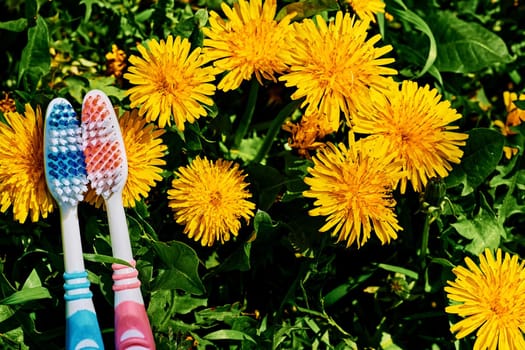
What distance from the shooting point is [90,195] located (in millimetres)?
1526

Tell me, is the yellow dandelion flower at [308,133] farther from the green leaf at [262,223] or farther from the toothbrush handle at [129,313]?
the toothbrush handle at [129,313]

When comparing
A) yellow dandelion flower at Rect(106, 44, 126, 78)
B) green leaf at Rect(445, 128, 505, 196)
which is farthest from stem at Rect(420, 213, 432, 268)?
yellow dandelion flower at Rect(106, 44, 126, 78)

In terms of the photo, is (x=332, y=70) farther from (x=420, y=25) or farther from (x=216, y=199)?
(x=420, y=25)

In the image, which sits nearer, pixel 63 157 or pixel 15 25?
pixel 63 157

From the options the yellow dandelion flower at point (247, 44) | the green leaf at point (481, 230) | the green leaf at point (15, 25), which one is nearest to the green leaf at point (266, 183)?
the yellow dandelion flower at point (247, 44)

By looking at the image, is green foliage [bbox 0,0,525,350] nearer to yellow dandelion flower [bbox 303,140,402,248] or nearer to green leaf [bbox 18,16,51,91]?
green leaf [bbox 18,16,51,91]

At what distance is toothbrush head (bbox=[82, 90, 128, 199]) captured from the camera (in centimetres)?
147

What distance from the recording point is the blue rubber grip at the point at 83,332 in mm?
1373

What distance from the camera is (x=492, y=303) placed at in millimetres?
1464

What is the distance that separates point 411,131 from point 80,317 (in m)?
0.87

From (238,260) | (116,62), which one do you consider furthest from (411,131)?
(116,62)

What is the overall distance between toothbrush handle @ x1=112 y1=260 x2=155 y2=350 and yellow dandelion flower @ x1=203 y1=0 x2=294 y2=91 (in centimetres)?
49

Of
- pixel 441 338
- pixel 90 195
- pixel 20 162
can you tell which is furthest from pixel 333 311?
pixel 20 162

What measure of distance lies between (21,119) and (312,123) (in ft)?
2.40
